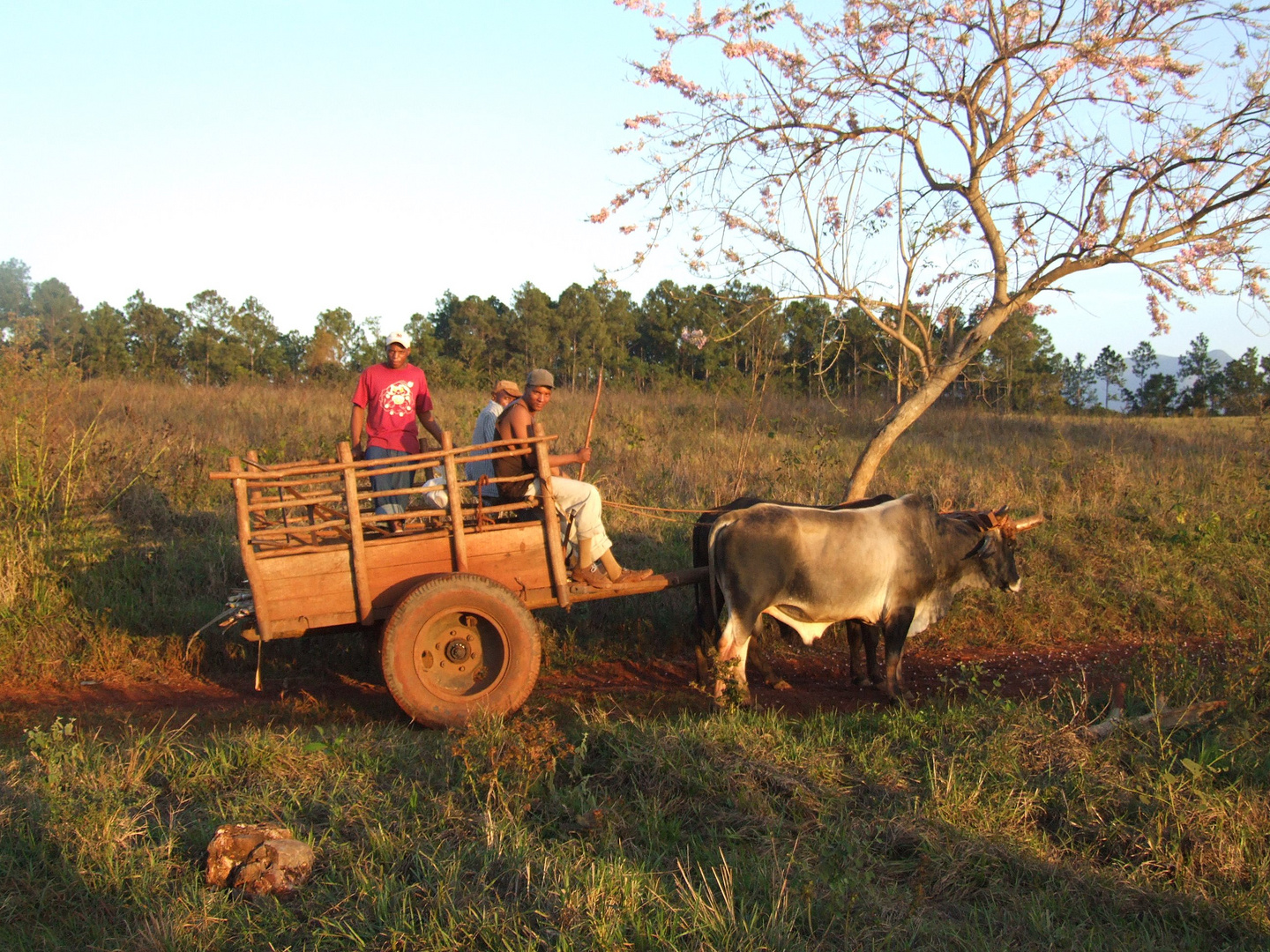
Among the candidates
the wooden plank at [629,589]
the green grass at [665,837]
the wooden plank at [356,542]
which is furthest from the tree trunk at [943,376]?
the wooden plank at [356,542]

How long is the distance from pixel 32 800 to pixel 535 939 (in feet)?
7.36

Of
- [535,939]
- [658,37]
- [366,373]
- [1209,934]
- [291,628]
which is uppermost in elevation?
[658,37]

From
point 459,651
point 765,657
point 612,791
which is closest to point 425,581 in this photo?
point 459,651

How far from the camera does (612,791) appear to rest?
4012 mm

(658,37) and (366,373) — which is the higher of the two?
(658,37)

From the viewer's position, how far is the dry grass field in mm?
3102

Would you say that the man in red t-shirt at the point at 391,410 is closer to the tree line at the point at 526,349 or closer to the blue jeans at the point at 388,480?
the blue jeans at the point at 388,480

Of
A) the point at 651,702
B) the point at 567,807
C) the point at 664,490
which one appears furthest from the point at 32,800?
the point at 664,490

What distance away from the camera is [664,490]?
9.70m

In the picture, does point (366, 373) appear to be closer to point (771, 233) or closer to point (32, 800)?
point (771, 233)

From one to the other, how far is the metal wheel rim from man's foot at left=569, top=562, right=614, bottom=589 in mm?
600

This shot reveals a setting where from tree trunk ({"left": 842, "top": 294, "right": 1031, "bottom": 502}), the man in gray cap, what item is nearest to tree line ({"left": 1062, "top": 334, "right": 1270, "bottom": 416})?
tree trunk ({"left": 842, "top": 294, "right": 1031, "bottom": 502})

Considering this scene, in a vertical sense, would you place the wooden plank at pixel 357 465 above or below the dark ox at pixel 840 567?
above

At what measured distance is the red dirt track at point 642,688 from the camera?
19.2ft
